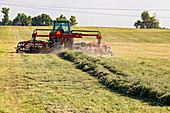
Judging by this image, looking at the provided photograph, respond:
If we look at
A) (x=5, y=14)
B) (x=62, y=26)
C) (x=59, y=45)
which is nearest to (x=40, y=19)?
(x=5, y=14)

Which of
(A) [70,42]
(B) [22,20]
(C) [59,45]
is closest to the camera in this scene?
(C) [59,45]

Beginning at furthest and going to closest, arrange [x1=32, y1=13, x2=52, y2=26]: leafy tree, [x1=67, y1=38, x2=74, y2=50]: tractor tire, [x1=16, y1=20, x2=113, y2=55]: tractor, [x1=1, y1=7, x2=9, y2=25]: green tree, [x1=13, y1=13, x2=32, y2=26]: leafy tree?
[x1=32, y1=13, x2=52, y2=26]: leafy tree → [x1=13, y1=13, x2=32, y2=26]: leafy tree → [x1=1, y1=7, x2=9, y2=25]: green tree → [x1=67, y1=38, x2=74, y2=50]: tractor tire → [x1=16, y1=20, x2=113, y2=55]: tractor

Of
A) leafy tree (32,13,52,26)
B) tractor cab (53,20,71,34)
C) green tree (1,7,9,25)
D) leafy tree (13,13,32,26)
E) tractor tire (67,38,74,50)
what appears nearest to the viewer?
tractor tire (67,38,74,50)

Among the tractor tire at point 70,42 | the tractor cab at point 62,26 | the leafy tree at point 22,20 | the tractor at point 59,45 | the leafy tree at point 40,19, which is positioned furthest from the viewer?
the leafy tree at point 40,19

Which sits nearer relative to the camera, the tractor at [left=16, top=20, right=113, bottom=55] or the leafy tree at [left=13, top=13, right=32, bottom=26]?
the tractor at [left=16, top=20, right=113, bottom=55]

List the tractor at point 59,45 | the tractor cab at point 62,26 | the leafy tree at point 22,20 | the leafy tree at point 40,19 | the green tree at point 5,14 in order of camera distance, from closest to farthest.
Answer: the tractor at point 59,45 → the tractor cab at point 62,26 → the green tree at point 5,14 → the leafy tree at point 22,20 → the leafy tree at point 40,19

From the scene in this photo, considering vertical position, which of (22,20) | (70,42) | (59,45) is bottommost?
(59,45)

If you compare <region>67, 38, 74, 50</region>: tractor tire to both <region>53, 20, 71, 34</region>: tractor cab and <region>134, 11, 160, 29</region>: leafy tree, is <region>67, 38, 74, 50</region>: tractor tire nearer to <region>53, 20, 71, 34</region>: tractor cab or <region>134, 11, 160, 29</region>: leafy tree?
<region>53, 20, 71, 34</region>: tractor cab

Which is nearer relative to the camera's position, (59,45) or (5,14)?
(59,45)

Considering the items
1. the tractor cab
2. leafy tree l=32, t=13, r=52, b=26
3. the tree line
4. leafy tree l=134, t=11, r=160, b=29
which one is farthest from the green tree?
the tractor cab

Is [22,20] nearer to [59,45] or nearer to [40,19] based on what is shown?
[40,19]

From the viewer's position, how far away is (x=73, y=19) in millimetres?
121938

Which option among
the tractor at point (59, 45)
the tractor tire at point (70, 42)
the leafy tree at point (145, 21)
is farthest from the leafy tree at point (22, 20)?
the tractor at point (59, 45)

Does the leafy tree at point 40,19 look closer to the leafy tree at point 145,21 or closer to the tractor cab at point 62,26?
the leafy tree at point 145,21
